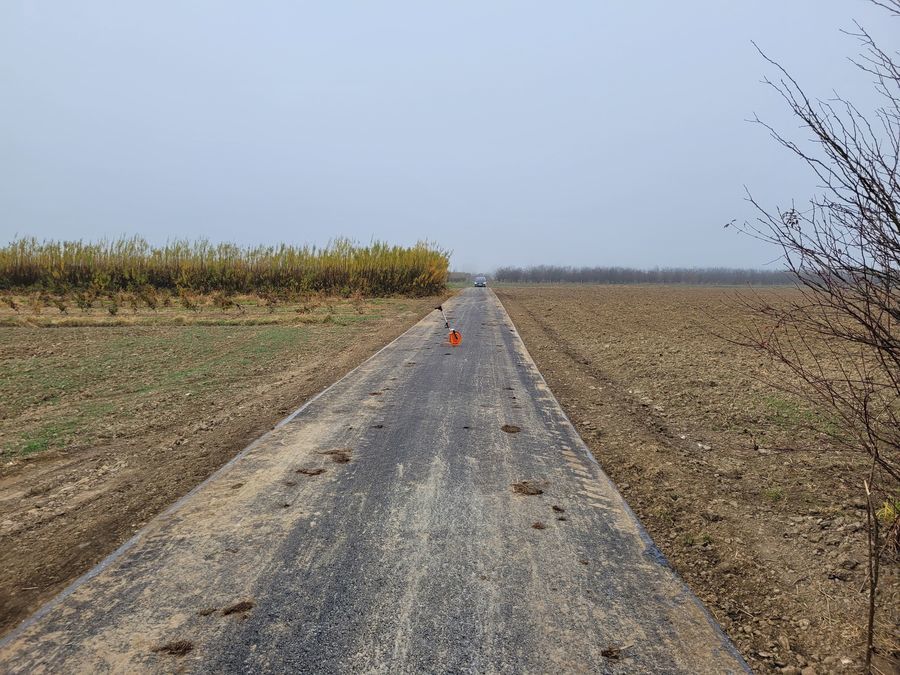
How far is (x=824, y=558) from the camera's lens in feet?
11.6

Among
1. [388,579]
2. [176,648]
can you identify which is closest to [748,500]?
[388,579]

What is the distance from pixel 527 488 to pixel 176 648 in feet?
9.13

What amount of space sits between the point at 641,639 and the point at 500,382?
6160 mm

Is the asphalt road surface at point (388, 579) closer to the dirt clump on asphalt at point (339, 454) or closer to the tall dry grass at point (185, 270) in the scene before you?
the dirt clump on asphalt at point (339, 454)

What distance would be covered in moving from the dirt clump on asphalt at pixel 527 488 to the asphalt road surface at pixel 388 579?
0.14 ft

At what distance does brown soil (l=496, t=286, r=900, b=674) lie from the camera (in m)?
2.87

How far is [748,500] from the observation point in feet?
14.8

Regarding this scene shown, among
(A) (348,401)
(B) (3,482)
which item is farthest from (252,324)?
(B) (3,482)

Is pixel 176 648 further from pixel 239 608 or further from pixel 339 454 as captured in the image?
pixel 339 454

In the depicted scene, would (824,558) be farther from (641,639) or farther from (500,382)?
(500,382)

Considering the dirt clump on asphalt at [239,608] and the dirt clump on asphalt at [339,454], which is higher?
the dirt clump on asphalt at [339,454]

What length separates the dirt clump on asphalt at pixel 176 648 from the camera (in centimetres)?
250

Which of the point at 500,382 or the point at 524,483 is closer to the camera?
→ the point at 524,483

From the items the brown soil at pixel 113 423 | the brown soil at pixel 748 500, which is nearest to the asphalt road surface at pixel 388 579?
the brown soil at pixel 748 500
